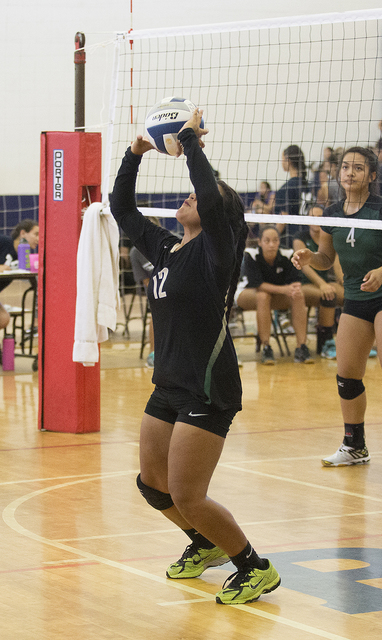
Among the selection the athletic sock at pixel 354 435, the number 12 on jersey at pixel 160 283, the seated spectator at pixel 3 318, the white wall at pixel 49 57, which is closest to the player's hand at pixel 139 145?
the number 12 on jersey at pixel 160 283

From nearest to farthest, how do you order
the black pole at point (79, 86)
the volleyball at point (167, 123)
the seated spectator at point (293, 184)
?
1. the volleyball at point (167, 123)
2. the black pole at point (79, 86)
3. the seated spectator at point (293, 184)

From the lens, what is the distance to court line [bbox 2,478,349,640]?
3.24 meters

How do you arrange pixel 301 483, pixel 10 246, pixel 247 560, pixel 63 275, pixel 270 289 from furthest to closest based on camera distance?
pixel 270 289, pixel 10 246, pixel 63 275, pixel 301 483, pixel 247 560

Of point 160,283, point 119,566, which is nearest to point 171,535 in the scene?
point 119,566

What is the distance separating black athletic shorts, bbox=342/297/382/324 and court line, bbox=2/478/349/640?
1.86m

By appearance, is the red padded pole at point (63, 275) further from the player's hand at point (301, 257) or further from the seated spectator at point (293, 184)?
the seated spectator at point (293, 184)

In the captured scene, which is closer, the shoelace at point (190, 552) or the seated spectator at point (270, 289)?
the shoelace at point (190, 552)

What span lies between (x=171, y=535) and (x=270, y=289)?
5.81m

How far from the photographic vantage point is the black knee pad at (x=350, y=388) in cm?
571

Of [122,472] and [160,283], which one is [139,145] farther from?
[122,472]

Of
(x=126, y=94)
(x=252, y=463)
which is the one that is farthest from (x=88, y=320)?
(x=126, y=94)

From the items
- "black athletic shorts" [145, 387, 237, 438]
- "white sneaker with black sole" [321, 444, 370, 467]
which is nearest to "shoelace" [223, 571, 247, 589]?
"black athletic shorts" [145, 387, 237, 438]

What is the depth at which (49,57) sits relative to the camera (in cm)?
1291

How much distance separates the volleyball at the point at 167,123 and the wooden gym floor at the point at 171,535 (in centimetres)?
171
